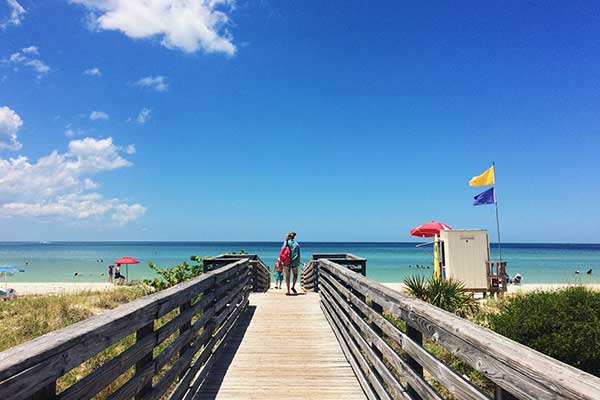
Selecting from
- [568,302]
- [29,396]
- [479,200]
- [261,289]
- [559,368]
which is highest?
[479,200]

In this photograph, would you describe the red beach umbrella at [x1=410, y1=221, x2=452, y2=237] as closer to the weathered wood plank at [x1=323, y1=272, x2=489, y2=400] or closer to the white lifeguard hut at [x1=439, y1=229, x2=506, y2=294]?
the white lifeguard hut at [x1=439, y1=229, x2=506, y2=294]

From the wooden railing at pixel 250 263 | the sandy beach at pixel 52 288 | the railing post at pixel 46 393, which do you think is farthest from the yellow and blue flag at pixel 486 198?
the sandy beach at pixel 52 288

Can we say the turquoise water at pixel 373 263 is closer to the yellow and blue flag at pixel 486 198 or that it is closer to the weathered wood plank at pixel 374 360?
the yellow and blue flag at pixel 486 198

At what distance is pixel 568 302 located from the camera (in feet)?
17.4

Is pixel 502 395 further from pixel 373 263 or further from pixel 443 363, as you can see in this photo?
pixel 373 263

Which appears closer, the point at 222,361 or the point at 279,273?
the point at 222,361

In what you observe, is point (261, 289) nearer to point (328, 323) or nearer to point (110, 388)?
point (328, 323)

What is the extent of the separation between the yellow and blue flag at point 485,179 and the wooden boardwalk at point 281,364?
11.9m

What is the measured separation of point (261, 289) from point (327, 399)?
32.2 ft

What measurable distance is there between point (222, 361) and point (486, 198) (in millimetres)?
14801

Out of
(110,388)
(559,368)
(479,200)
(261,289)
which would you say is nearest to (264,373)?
(110,388)

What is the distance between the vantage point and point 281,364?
16.4ft


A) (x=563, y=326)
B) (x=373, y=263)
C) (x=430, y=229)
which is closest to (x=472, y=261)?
(x=430, y=229)

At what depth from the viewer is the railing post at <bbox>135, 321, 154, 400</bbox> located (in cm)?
269
